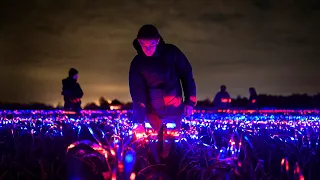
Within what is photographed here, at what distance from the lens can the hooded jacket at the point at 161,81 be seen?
704 centimetres

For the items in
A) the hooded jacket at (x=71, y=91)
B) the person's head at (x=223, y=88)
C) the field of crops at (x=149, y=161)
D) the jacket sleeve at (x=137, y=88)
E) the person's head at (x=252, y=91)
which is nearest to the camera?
the field of crops at (x=149, y=161)

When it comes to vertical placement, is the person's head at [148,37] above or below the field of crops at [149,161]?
above

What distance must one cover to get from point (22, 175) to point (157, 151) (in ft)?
6.83

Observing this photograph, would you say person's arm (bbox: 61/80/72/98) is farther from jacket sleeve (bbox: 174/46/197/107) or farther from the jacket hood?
the jacket hood

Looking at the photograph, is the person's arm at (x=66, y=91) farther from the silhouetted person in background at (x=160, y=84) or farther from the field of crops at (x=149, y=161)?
the silhouetted person in background at (x=160, y=84)

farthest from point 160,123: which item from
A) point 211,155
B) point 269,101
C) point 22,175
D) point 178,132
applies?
point 269,101

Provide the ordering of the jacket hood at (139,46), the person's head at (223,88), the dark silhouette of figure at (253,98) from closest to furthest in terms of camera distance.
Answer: the jacket hood at (139,46)
the person's head at (223,88)
the dark silhouette of figure at (253,98)

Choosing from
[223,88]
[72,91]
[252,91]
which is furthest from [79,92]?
[252,91]

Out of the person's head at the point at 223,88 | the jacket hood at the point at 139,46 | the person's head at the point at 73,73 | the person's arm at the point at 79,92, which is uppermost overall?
the person's head at the point at 73,73

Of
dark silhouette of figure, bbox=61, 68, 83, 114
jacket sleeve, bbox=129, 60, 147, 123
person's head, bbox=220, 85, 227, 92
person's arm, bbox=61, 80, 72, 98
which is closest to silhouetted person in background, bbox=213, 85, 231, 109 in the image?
person's head, bbox=220, 85, 227, 92

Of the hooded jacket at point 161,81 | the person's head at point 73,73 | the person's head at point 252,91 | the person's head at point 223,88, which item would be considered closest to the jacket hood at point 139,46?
the hooded jacket at point 161,81

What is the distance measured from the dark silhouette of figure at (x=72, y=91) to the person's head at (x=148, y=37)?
8.15 metres

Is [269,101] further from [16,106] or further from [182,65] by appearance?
[182,65]

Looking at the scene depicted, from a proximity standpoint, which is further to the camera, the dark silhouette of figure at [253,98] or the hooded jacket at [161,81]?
the dark silhouette of figure at [253,98]
